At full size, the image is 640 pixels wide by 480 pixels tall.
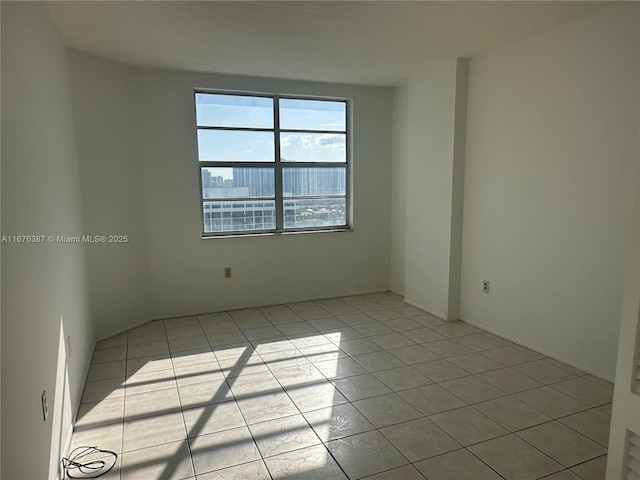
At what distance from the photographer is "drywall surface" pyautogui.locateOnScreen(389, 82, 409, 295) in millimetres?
4609

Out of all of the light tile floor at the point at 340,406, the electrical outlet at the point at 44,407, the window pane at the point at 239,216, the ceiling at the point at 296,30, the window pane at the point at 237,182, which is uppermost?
the ceiling at the point at 296,30

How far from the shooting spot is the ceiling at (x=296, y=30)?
251 cm

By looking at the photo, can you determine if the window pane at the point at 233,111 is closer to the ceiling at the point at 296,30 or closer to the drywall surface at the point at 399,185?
the ceiling at the point at 296,30

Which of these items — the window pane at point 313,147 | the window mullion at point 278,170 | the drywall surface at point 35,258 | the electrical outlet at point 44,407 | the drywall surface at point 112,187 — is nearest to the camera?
the drywall surface at point 35,258

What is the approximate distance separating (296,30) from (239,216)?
2.03 metres

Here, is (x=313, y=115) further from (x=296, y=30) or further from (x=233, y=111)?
(x=296, y=30)

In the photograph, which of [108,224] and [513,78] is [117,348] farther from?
[513,78]

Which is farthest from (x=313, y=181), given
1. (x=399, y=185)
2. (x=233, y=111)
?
(x=233, y=111)

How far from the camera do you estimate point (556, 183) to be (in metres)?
2.99

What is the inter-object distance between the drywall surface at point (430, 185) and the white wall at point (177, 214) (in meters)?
0.56

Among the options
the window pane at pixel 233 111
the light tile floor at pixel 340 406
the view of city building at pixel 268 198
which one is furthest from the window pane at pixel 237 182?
the light tile floor at pixel 340 406

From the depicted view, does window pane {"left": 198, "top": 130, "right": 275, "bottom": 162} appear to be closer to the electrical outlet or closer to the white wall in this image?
the white wall

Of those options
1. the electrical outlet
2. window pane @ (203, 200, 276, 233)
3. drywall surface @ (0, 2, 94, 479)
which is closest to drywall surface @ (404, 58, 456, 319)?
window pane @ (203, 200, 276, 233)

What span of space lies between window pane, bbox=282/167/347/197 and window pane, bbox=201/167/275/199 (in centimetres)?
18
